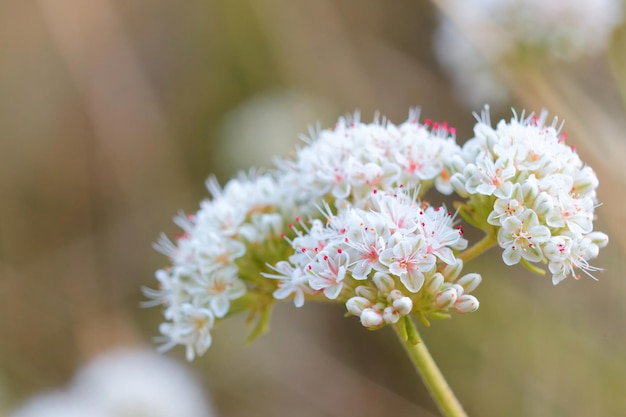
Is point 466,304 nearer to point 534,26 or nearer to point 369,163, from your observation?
point 369,163

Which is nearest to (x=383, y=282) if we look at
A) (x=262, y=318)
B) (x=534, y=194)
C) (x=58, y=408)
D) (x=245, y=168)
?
(x=534, y=194)

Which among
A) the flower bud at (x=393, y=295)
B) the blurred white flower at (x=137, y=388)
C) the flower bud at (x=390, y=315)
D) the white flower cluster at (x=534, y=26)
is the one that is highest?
the white flower cluster at (x=534, y=26)

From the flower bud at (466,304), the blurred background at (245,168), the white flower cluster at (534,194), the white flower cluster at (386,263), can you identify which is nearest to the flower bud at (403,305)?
the white flower cluster at (386,263)

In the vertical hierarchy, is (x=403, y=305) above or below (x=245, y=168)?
below

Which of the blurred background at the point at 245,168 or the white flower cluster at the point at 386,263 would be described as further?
the blurred background at the point at 245,168

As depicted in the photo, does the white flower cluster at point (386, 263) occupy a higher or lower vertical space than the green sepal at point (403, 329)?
higher

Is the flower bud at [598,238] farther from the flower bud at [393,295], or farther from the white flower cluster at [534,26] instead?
the white flower cluster at [534,26]
